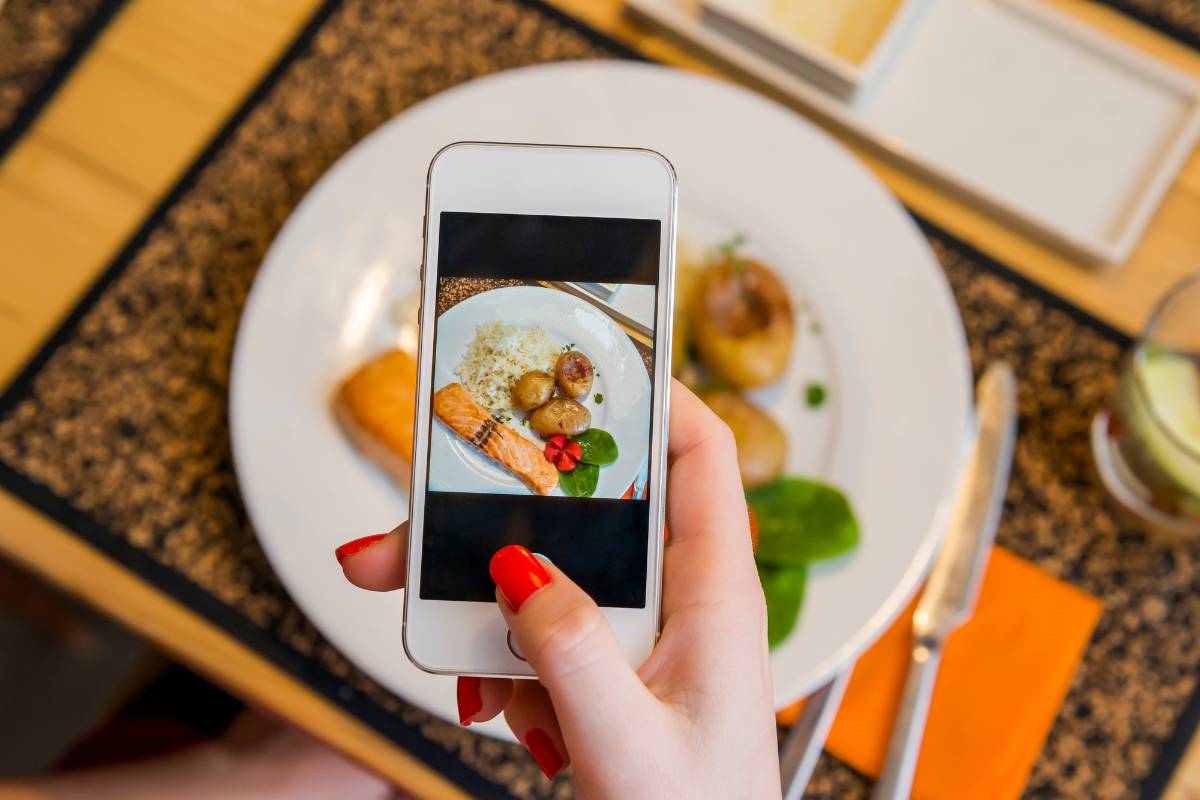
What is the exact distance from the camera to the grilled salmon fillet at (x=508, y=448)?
46cm

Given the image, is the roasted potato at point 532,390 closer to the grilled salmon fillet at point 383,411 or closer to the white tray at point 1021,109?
the grilled salmon fillet at point 383,411

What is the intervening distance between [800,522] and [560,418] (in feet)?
1.01

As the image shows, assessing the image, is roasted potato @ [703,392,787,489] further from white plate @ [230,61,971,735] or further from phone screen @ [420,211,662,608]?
phone screen @ [420,211,662,608]

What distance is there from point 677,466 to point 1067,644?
40 centimetres

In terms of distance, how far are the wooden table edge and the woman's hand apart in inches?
7.0

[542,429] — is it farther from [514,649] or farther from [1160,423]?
[1160,423]

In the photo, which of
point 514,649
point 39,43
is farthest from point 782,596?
point 39,43

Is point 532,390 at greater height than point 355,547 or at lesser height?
greater

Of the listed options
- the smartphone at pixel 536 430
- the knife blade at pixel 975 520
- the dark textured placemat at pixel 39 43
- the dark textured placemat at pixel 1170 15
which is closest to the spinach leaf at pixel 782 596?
the knife blade at pixel 975 520

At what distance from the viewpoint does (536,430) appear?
454mm

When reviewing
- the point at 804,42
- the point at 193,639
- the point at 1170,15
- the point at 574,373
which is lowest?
the point at 193,639

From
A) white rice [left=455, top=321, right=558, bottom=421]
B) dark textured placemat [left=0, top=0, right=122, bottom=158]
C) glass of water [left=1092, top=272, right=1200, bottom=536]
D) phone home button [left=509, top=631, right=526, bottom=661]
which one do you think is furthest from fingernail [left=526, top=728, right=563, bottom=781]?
dark textured placemat [left=0, top=0, right=122, bottom=158]

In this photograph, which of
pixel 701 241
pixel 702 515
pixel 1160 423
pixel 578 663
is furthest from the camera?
pixel 701 241

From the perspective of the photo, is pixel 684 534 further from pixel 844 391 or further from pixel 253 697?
pixel 253 697
